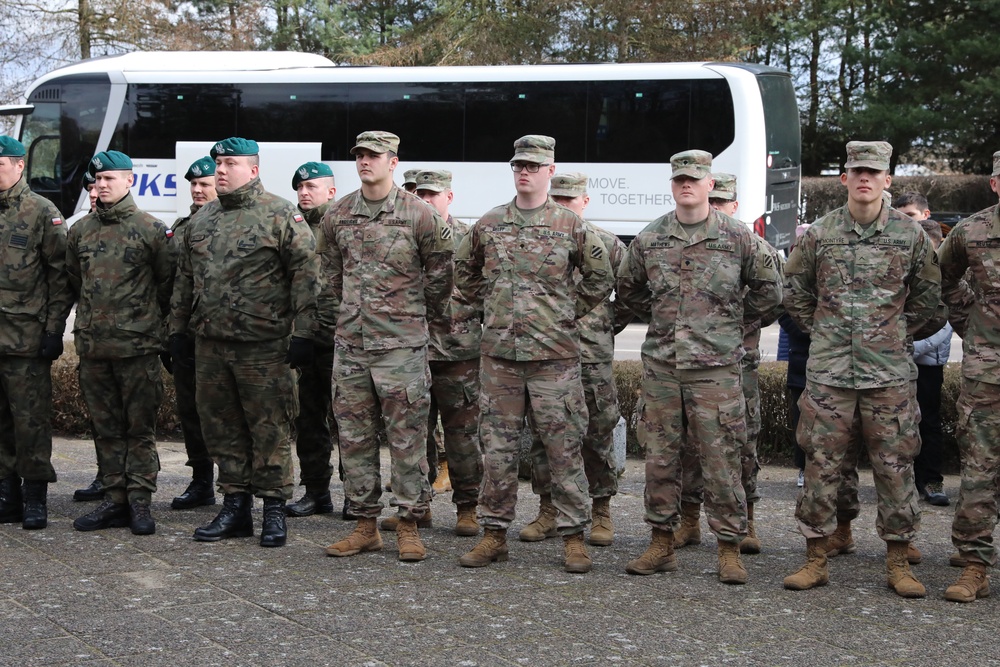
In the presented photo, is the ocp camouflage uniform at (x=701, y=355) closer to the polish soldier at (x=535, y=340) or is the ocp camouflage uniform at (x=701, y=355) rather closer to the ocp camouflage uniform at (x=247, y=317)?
the polish soldier at (x=535, y=340)

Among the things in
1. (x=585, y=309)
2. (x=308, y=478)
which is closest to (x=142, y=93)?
(x=308, y=478)

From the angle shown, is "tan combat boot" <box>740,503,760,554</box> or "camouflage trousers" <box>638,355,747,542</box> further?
"tan combat boot" <box>740,503,760,554</box>

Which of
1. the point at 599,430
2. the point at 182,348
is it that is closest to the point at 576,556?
the point at 599,430

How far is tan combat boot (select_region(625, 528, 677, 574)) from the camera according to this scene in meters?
6.26

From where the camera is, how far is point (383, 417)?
670cm

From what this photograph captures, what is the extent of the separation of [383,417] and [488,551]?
0.88 m

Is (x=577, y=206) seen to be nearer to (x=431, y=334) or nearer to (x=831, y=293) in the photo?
(x=431, y=334)

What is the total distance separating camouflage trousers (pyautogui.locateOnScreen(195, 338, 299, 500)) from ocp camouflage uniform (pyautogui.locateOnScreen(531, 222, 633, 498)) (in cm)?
136

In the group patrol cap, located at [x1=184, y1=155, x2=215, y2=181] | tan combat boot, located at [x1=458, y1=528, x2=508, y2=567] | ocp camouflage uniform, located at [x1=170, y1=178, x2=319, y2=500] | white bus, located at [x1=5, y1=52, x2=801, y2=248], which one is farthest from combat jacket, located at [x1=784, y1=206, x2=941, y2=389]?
white bus, located at [x1=5, y1=52, x2=801, y2=248]

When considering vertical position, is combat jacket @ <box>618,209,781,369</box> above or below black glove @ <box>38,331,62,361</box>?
above

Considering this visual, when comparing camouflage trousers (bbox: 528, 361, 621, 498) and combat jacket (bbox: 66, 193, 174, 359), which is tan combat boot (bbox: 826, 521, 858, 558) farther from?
combat jacket (bbox: 66, 193, 174, 359)

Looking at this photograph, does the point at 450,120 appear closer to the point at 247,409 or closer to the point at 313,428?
the point at 313,428

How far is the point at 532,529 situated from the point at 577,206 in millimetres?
1778

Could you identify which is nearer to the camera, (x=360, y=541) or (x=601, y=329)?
(x=360, y=541)
